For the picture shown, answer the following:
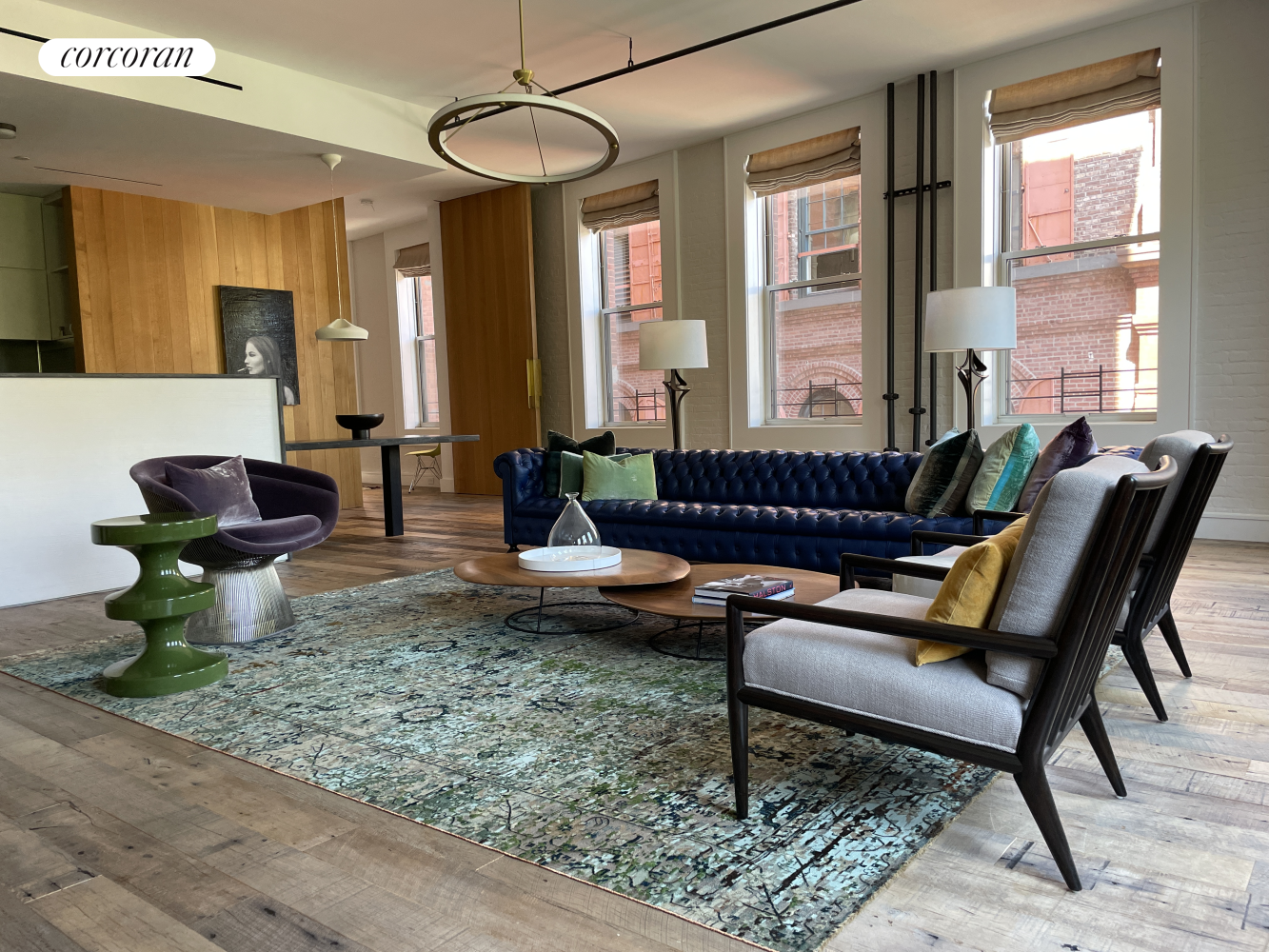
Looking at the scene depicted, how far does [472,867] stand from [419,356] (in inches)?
414

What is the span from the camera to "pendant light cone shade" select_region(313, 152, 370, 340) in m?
6.57

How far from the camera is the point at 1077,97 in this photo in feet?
19.9

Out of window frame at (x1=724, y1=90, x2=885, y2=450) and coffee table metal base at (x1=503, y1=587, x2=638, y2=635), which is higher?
window frame at (x1=724, y1=90, x2=885, y2=450)

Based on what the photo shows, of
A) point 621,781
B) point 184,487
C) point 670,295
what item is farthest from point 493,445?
point 621,781

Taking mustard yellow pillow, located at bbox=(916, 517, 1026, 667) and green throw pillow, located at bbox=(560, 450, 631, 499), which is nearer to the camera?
mustard yellow pillow, located at bbox=(916, 517, 1026, 667)

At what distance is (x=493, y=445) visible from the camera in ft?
32.5

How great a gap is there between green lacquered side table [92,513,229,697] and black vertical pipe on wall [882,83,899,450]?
17.1ft

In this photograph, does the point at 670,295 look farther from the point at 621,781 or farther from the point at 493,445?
the point at 621,781

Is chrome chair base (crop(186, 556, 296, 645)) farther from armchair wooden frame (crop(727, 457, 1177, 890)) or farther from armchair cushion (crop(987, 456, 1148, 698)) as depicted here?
armchair cushion (crop(987, 456, 1148, 698))

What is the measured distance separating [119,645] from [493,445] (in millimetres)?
6214

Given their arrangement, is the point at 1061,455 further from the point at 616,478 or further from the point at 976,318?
the point at 616,478

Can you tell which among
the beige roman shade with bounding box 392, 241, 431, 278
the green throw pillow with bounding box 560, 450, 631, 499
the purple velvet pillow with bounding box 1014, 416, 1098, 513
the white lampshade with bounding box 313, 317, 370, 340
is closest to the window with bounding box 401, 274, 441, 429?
the beige roman shade with bounding box 392, 241, 431, 278

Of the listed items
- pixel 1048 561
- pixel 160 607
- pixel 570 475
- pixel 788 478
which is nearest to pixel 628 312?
pixel 570 475

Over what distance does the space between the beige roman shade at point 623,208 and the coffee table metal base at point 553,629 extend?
5436 millimetres
